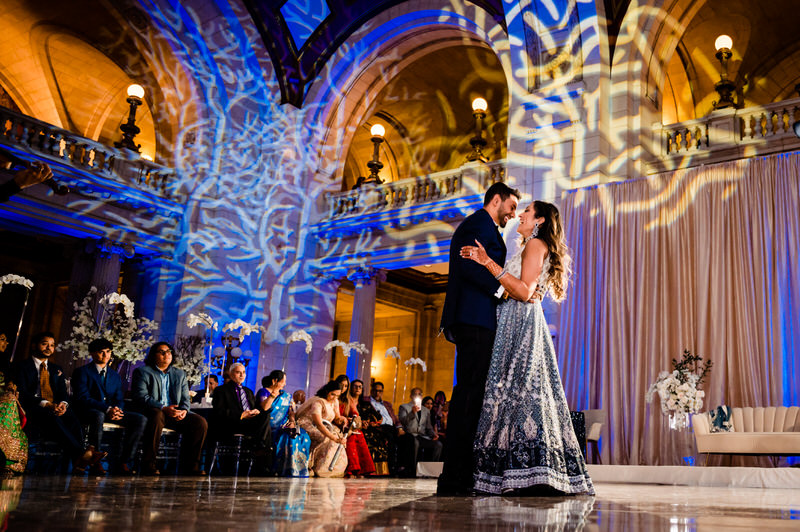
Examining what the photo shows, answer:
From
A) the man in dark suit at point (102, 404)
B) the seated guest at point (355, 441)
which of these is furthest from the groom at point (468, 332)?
the seated guest at point (355, 441)

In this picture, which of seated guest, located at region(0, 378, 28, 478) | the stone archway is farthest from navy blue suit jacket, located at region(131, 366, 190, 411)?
the stone archway

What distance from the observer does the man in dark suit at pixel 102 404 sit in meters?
5.74

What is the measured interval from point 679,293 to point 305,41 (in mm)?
9327

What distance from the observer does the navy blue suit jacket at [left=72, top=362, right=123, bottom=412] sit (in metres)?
5.83

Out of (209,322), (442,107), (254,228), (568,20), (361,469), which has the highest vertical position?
(442,107)

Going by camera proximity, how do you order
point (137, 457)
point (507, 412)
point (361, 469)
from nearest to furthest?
point (507, 412)
point (137, 457)
point (361, 469)

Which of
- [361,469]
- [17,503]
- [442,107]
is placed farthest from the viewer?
[442,107]

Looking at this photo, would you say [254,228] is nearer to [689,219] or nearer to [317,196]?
[317,196]

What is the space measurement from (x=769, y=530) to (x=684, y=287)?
25.1ft

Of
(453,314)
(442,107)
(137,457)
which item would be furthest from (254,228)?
(453,314)

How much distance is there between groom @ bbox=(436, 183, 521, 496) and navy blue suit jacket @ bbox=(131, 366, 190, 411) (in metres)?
3.75

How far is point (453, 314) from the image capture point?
10.9ft

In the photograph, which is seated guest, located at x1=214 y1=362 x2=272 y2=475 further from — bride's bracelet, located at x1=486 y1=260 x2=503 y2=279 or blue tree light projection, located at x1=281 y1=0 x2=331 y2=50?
blue tree light projection, located at x1=281 y1=0 x2=331 y2=50

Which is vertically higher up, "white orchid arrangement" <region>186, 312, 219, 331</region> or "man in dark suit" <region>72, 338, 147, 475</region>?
"white orchid arrangement" <region>186, 312, 219, 331</region>
